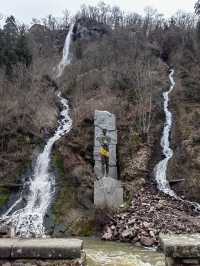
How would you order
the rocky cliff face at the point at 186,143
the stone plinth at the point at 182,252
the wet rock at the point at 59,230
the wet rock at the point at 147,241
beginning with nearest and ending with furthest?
the stone plinth at the point at 182,252 < the wet rock at the point at 147,241 < the wet rock at the point at 59,230 < the rocky cliff face at the point at 186,143

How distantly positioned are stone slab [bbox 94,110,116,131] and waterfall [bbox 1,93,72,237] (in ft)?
11.9

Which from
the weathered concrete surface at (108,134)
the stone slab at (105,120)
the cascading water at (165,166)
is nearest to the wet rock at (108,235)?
the cascading water at (165,166)

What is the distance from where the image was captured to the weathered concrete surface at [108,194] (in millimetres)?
23520

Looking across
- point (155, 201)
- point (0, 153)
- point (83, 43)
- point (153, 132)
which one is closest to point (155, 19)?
point (83, 43)

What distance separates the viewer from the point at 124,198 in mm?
24266

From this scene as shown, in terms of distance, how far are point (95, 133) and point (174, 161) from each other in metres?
5.83

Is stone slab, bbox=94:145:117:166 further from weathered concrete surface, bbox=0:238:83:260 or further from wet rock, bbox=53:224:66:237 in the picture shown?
weathered concrete surface, bbox=0:238:83:260

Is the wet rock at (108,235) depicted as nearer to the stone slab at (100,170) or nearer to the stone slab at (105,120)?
the stone slab at (100,170)

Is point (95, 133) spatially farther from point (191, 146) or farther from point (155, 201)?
point (155, 201)

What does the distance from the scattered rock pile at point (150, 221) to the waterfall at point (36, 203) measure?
12.8 feet

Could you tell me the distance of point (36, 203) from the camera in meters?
24.5

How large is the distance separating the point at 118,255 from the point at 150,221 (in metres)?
6.10

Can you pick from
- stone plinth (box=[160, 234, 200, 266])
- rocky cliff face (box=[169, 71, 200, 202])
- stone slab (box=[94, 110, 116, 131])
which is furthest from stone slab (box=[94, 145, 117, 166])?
stone plinth (box=[160, 234, 200, 266])

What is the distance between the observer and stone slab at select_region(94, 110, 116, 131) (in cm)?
3148
